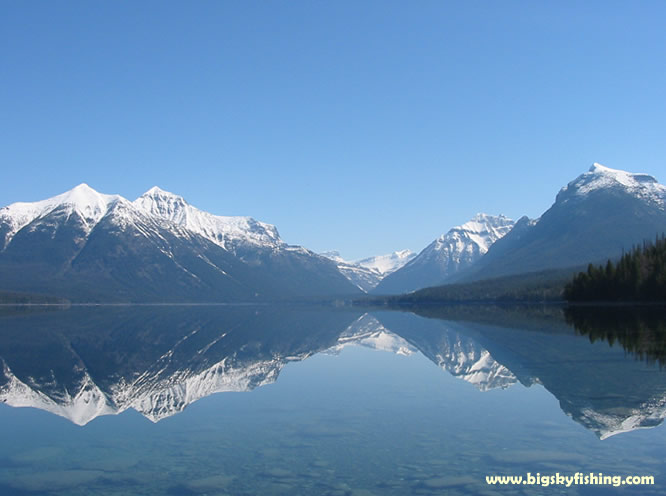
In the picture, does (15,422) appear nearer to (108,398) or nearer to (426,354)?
(108,398)

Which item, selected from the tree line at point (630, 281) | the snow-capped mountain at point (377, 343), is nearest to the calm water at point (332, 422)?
the snow-capped mountain at point (377, 343)

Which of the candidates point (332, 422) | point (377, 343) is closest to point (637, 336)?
point (377, 343)

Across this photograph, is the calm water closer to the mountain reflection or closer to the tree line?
the mountain reflection

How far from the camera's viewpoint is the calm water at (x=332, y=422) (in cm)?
2077

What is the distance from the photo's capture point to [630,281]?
146625 mm

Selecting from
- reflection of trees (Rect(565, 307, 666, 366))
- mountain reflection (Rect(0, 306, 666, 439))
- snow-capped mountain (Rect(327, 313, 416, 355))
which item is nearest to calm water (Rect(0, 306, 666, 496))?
mountain reflection (Rect(0, 306, 666, 439))

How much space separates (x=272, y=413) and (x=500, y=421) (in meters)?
11.8

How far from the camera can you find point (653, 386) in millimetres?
34562

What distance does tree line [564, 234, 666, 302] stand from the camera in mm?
141125

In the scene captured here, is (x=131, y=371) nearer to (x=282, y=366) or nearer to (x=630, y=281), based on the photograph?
(x=282, y=366)

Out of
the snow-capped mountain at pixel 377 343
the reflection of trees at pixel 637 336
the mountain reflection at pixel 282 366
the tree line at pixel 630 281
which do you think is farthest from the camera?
the tree line at pixel 630 281

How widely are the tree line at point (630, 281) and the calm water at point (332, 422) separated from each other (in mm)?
89882

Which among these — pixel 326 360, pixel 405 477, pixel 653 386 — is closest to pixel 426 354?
pixel 326 360

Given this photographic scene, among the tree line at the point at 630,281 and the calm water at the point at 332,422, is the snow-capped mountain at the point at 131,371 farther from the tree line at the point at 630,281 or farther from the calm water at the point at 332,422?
the tree line at the point at 630,281
